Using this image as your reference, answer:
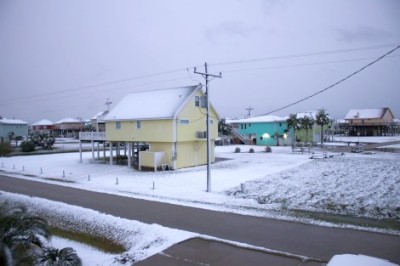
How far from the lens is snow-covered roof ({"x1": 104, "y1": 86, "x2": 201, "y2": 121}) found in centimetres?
3403

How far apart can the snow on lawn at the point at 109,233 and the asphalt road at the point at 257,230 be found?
41.8 inches

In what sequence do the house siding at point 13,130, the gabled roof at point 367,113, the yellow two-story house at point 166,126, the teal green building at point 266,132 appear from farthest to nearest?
the gabled roof at point 367,113, the house siding at point 13,130, the teal green building at point 266,132, the yellow two-story house at point 166,126

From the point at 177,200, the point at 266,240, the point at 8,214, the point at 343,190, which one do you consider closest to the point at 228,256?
the point at 266,240

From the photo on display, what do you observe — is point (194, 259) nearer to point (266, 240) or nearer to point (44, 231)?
point (266, 240)

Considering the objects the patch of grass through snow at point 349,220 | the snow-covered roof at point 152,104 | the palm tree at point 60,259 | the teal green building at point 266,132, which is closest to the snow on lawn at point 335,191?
the patch of grass through snow at point 349,220

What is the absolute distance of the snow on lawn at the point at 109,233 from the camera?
1150 centimetres

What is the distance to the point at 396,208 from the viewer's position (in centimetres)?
1564

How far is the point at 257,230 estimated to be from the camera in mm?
13250

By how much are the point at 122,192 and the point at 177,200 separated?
16.2ft

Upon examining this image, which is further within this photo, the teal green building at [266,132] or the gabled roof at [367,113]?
the gabled roof at [367,113]

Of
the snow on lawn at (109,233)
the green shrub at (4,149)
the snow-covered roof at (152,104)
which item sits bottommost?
the snow on lawn at (109,233)

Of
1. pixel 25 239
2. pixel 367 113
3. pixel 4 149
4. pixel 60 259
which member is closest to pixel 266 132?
pixel 367 113

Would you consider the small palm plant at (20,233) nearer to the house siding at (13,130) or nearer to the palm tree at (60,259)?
the palm tree at (60,259)

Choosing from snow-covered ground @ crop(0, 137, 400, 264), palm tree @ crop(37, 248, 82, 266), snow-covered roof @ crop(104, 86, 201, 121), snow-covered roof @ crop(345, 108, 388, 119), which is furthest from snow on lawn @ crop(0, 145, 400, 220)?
snow-covered roof @ crop(345, 108, 388, 119)
